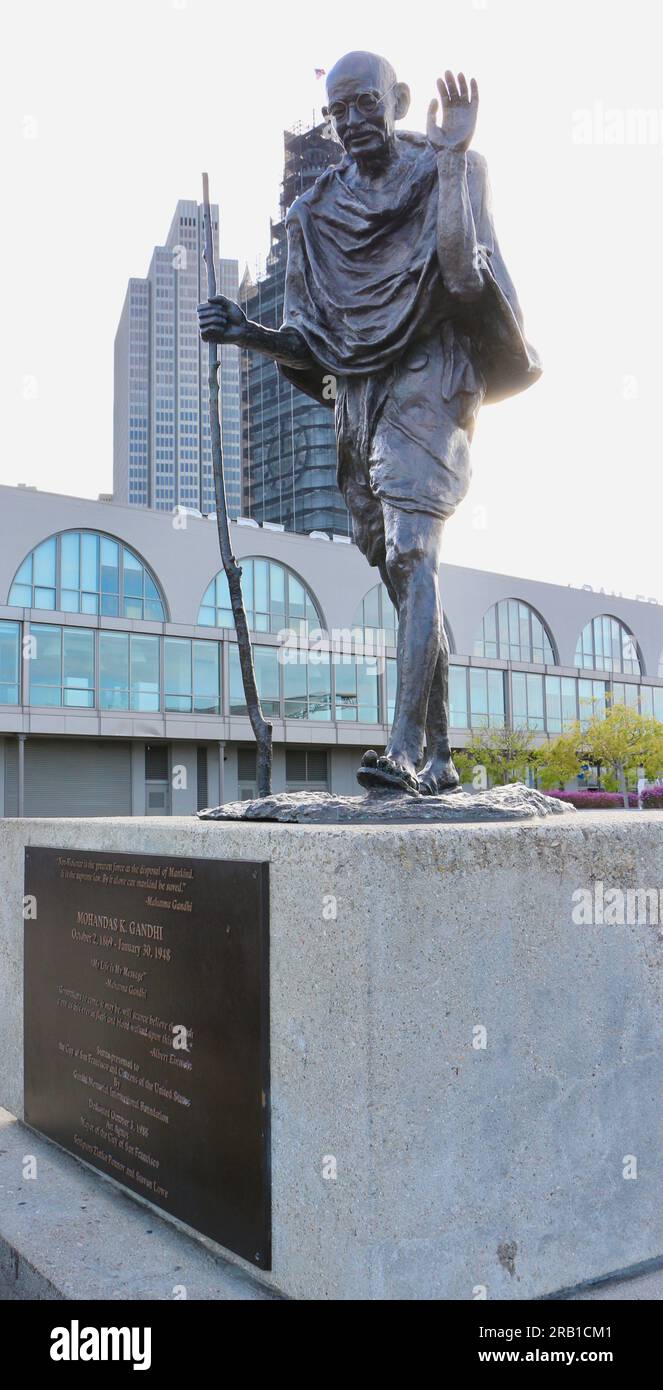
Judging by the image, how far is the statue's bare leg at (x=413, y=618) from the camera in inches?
138

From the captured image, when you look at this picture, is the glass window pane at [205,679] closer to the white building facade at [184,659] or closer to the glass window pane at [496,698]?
the white building facade at [184,659]

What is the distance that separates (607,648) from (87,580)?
100 feet

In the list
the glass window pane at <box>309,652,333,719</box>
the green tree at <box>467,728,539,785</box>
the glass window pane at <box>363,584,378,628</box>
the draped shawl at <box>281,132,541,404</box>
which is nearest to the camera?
the draped shawl at <box>281,132,541,404</box>

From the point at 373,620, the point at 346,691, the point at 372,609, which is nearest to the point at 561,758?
the point at 346,691

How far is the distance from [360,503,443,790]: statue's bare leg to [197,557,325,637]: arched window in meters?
37.9

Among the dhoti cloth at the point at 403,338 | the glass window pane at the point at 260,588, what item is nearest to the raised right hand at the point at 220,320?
the dhoti cloth at the point at 403,338

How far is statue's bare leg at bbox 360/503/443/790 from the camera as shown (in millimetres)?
3514

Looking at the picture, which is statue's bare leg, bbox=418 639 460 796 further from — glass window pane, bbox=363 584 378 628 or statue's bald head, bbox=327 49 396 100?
glass window pane, bbox=363 584 378 628

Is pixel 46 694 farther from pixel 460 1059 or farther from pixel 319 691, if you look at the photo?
pixel 460 1059

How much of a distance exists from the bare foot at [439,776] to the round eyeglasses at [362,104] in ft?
7.74

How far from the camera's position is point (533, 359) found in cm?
400

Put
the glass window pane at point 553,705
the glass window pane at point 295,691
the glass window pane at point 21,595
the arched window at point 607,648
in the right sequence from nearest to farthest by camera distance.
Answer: the glass window pane at point 21,595 → the glass window pane at point 295,691 → the glass window pane at point 553,705 → the arched window at point 607,648

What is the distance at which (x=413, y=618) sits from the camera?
3578 mm

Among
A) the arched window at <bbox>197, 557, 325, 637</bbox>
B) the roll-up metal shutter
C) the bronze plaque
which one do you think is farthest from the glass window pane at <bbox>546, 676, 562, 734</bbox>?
the bronze plaque
